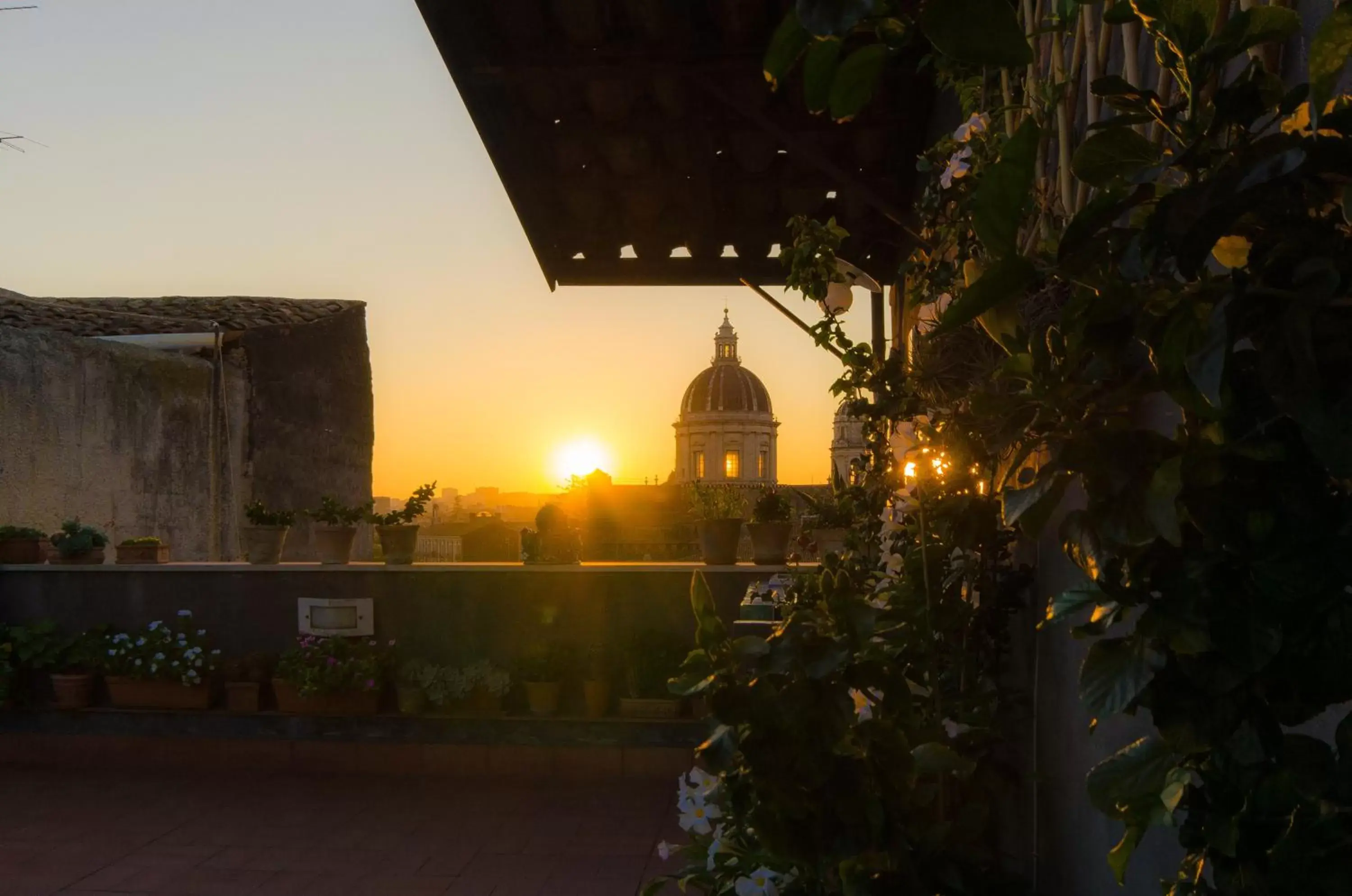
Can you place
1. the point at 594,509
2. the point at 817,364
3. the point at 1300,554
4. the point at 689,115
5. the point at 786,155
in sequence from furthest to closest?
the point at 594,509 < the point at 786,155 < the point at 689,115 < the point at 817,364 < the point at 1300,554

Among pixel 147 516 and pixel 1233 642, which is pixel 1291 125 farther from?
pixel 147 516

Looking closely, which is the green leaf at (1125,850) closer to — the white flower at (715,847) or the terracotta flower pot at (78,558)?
the white flower at (715,847)

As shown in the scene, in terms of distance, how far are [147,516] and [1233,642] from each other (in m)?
9.63

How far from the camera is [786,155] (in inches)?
183

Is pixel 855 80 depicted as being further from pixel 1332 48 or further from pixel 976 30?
pixel 1332 48

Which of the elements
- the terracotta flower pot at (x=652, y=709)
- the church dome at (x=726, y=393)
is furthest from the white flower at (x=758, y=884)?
the church dome at (x=726, y=393)

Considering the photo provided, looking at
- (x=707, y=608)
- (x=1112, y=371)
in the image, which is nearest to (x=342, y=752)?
(x=707, y=608)

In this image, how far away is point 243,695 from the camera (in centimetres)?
589

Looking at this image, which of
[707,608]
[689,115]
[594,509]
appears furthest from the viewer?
[594,509]

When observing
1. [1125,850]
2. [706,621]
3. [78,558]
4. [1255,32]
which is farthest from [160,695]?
[1255,32]

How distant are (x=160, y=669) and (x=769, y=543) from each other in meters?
3.22

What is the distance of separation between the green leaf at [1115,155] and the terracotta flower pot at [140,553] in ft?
21.7

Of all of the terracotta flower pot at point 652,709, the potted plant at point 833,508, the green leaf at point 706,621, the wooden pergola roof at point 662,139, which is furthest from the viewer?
the terracotta flower pot at point 652,709

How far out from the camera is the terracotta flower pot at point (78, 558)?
21.3 feet
